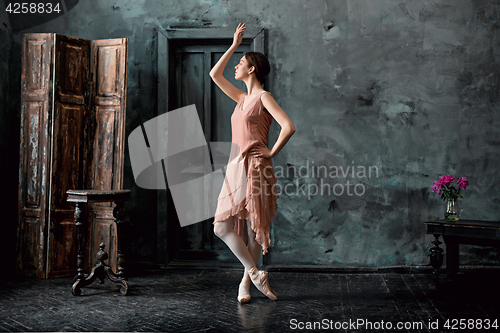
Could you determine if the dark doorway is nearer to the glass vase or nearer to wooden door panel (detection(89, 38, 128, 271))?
wooden door panel (detection(89, 38, 128, 271))

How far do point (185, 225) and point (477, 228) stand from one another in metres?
3.29

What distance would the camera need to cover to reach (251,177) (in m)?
3.64

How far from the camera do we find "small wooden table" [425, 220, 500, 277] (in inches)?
158

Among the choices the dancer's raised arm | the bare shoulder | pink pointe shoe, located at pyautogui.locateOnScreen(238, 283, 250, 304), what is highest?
the dancer's raised arm

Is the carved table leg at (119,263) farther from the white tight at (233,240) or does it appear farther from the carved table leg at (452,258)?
the carved table leg at (452,258)

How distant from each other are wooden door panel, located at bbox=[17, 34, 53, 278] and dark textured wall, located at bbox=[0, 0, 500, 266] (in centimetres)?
62

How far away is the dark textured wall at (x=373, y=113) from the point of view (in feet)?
16.2

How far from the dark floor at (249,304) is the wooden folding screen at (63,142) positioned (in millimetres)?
453

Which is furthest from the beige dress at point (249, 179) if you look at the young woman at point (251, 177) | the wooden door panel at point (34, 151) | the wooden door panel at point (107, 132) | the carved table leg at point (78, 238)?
the wooden door panel at point (34, 151)

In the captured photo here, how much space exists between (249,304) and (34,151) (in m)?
2.93

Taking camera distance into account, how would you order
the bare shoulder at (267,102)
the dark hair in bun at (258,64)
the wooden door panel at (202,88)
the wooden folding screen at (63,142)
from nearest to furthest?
1. the bare shoulder at (267,102)
2. the dark hair in bun at (258,64)
3. the wooden folding screen at (63,142)
4. the wooden door panel at (202,88)

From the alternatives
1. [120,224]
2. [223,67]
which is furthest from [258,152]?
[120,224]

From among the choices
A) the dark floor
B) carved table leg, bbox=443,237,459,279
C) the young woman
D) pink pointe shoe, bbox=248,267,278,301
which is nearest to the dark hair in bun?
the young woman

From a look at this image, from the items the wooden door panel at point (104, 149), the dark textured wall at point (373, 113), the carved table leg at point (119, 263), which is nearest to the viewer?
the carved table leg at point (119, 263)
